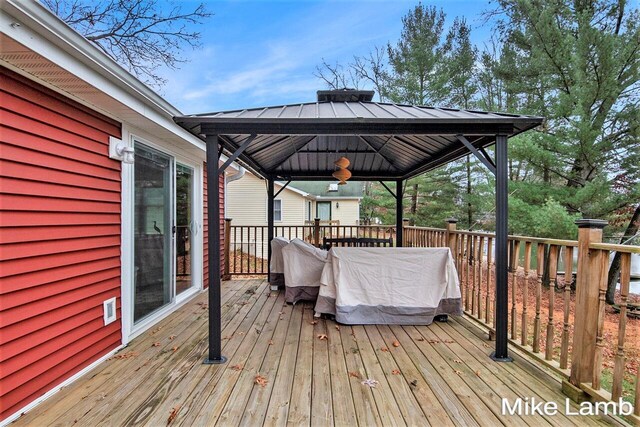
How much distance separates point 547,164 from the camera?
293 inches

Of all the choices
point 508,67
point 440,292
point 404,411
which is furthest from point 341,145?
point 508,67

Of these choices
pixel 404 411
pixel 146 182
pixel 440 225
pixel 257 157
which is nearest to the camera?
pixel 404 411

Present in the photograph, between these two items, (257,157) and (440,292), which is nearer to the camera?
(440,292)

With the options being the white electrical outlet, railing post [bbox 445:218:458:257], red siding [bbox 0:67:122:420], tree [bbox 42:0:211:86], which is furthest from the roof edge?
tree [bbox 42:0:211:86]

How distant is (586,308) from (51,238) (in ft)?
12.1

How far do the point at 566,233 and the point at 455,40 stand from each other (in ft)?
24.2

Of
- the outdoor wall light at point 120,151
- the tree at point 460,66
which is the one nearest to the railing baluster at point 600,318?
the outdoor wall light at point 120,151

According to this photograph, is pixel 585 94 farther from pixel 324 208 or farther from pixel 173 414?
pixel 324 208

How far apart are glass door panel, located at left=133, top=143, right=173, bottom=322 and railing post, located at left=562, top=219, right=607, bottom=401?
379 cm

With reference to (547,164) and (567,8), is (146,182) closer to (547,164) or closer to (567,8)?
(547,164)

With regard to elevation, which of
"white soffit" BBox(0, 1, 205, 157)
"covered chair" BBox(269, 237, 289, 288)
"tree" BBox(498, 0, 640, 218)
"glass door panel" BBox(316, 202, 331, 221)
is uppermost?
"tree" BBox(498, 0, 640, 218)

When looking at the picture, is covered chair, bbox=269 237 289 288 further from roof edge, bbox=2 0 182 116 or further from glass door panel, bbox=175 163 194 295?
roof edge, bbox=2 0 182 116

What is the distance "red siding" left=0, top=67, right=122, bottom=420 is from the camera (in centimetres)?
188

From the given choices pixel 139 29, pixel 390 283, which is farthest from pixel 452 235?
pixel 139 29
